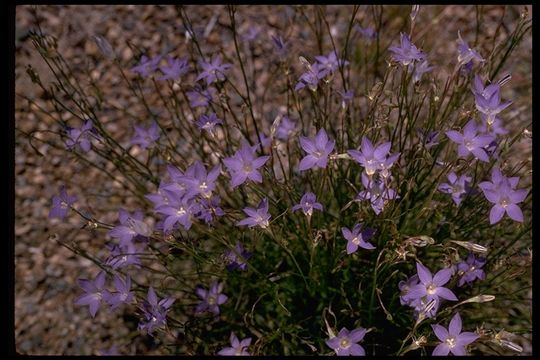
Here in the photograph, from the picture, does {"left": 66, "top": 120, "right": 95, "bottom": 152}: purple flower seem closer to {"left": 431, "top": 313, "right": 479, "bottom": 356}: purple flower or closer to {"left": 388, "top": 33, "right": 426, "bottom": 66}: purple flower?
{"left": 388, "top": 33, "right": 426, "bottom": 66}: purple flower

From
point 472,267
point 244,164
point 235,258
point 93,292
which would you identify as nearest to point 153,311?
point 93,292

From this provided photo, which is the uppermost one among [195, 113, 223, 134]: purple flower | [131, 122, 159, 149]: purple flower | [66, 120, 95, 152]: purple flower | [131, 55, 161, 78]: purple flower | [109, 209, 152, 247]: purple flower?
[131, 55, 161, 78]: purple flower

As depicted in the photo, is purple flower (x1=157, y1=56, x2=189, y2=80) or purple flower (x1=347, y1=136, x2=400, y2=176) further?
purple flower (x1=157, y1=56, x2=189, y2=80)

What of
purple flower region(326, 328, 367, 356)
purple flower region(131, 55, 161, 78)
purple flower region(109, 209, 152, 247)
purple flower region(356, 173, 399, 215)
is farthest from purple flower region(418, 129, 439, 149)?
purple flower region(131, 55, 161, 78)

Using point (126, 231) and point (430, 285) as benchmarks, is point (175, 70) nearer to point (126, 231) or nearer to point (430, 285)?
point (126, 231)
